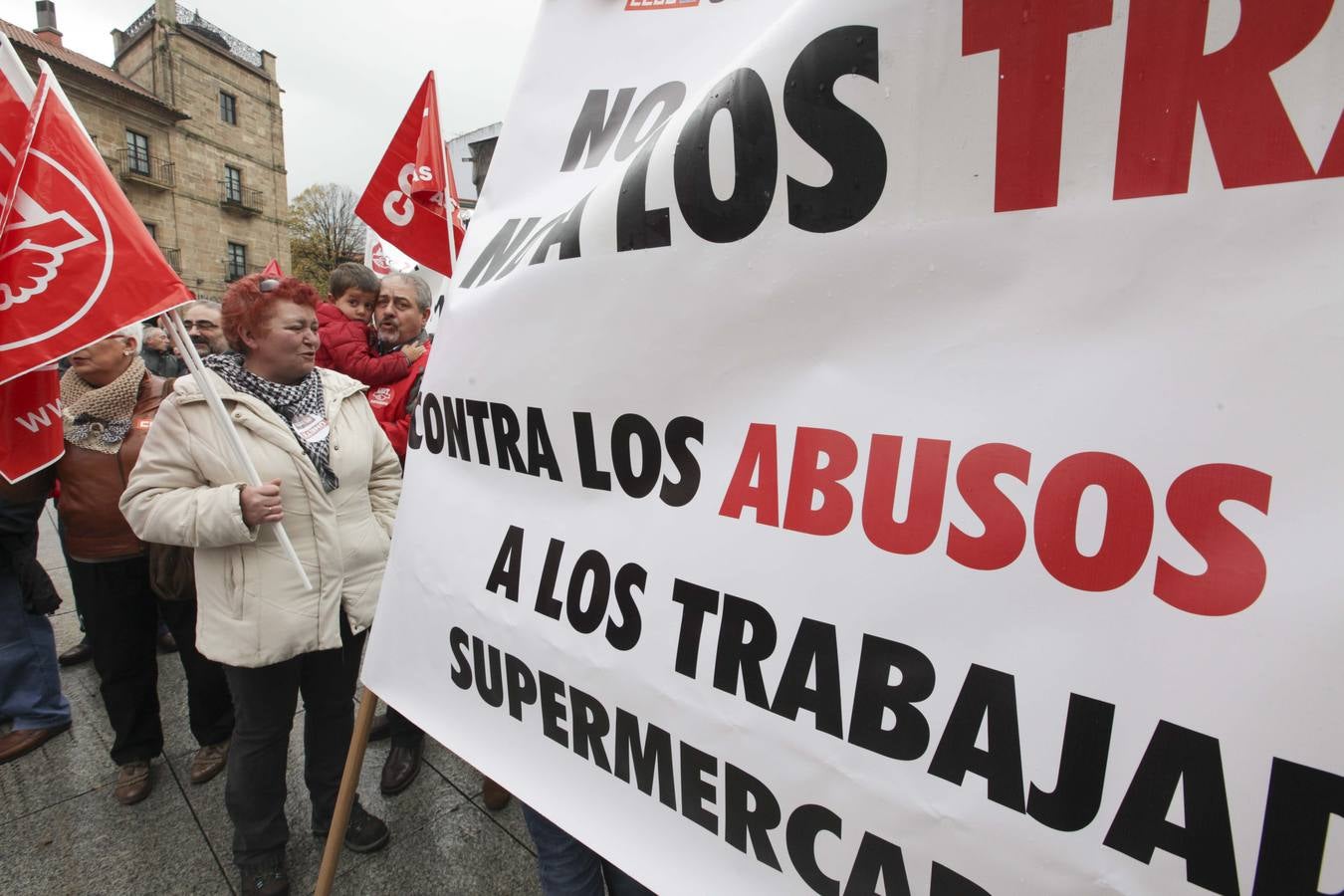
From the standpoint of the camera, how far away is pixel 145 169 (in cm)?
3067

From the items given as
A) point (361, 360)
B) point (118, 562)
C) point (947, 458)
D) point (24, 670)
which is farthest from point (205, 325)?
point (947, 458)

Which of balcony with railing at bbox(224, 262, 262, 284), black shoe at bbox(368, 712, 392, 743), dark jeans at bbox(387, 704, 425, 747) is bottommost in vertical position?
black shoe at bbox(368, 712, 392, 743)

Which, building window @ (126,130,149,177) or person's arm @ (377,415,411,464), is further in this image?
building window @ (126,130,149,177)

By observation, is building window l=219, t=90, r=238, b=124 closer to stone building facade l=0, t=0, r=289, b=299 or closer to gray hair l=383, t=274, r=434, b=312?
stone building facade l=0, t=0, r=289, b=299

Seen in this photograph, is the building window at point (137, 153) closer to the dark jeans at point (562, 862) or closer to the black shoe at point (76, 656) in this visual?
the black shoe at point (76, 656)

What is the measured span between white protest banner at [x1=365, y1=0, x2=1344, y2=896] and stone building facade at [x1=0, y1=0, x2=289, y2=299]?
115ft

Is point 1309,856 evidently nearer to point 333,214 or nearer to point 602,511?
point 602,511

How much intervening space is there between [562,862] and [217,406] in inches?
58.6

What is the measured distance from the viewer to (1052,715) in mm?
797

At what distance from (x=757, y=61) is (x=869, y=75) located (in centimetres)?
19

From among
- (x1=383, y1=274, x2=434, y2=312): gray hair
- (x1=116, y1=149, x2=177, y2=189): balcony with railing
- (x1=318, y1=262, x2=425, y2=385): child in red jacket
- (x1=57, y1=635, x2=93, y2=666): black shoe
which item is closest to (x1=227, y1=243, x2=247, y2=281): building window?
(x1=116, y1=149, x2=177, y2=189): balcony with railing

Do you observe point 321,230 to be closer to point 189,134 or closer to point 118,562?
point 189,134

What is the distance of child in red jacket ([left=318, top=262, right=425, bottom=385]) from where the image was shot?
3.32 m

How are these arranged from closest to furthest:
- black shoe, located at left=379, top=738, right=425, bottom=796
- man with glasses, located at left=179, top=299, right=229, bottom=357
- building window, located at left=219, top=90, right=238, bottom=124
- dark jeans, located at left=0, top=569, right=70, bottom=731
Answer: black shoe, located at left=379, top=738, right=425, bottom=796 < dark jeans, located at left=0, top=569, right=70, bottom=731 < man with glasses, located at left=179, top=299, right=229, bottom=357 < building window, located at left=219, top=90, right=238, bottom=124
